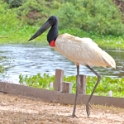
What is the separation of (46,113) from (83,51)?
0.92m

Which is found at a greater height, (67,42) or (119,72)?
(67,42)

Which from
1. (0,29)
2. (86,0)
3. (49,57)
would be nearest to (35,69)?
(49,57)

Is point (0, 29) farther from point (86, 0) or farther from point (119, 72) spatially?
point (119, 72)

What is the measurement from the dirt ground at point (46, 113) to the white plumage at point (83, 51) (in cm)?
70

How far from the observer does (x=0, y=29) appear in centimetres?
2294

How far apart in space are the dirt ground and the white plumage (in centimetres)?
70

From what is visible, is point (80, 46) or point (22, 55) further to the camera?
point (22, 55)

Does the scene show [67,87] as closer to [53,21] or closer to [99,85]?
[53,21]

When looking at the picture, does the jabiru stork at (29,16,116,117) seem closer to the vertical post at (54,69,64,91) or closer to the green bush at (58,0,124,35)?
the vertical post at (54,69,64,91)

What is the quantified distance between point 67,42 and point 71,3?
732 inches

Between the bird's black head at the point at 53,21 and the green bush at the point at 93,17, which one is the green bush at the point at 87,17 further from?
the bird's black head at the point at 53,21

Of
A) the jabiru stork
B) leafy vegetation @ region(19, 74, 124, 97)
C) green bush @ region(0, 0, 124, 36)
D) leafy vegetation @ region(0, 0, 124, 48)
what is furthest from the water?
green bush @ region(0, 0, 124, 36)

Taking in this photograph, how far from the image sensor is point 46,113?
6613mm

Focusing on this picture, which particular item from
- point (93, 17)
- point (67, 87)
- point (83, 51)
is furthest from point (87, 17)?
point (83, 51)
